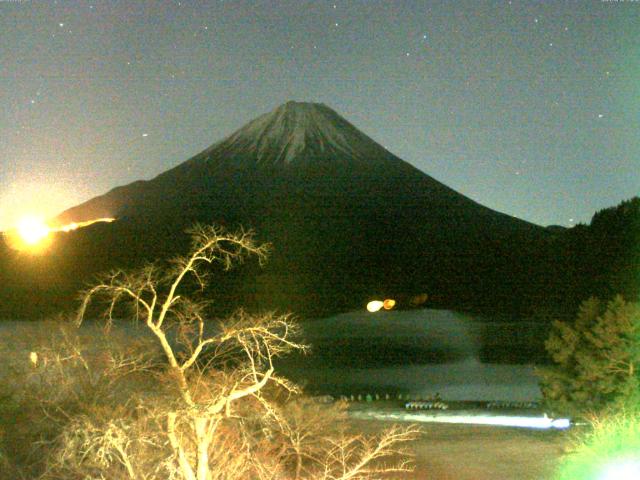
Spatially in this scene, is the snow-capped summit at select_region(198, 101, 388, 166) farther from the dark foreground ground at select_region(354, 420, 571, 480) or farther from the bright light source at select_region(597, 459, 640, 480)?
the bright light source at select_region(597, 459, 640, 480)

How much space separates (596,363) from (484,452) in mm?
3314

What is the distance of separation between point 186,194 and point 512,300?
158 ft

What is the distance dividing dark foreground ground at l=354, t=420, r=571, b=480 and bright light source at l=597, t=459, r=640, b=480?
2110 mm

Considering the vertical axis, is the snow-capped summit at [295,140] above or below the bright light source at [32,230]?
above

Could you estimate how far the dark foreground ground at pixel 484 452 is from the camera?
53.3ft

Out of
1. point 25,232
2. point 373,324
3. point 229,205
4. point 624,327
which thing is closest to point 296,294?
point 373,324

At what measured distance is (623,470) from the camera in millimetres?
13234

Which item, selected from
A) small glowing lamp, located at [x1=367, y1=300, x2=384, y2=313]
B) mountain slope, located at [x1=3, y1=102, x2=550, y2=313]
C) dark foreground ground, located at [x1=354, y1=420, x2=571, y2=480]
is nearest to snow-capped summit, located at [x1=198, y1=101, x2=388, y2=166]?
mountain slope, located at [x1=3, y1=102, x2=550, y2=313]

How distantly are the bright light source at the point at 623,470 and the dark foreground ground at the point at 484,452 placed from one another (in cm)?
211

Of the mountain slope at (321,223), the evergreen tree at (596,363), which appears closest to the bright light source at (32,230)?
the evergreen tree at (596,363)

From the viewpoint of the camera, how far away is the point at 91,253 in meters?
77.9

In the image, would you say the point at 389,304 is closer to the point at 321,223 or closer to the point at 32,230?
the point at 321,223

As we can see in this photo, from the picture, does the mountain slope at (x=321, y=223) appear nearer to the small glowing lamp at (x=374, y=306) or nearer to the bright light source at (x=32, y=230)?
the small glowing lamp at (x=374, y=306)

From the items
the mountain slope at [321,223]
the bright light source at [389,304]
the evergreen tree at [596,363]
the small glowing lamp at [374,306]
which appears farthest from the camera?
the mountain slope at [321,223]
